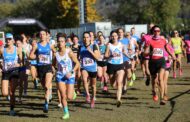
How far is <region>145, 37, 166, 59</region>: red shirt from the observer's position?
43.5 ft

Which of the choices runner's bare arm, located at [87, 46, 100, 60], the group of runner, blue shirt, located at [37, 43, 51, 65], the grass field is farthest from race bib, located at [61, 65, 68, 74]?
runner's bare arm, located at [87, 46, 100, 60]

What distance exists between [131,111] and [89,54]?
6.70ft

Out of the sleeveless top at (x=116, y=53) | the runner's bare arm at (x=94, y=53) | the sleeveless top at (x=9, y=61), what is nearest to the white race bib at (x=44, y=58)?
the sleeveless top at (x=9, y=61)

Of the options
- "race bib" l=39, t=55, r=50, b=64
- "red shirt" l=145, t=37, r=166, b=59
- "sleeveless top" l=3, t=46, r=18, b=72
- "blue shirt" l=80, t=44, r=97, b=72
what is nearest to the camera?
"sleeveless top" l=3, t=46, r=18, b=72

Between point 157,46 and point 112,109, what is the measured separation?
1984 millimetres

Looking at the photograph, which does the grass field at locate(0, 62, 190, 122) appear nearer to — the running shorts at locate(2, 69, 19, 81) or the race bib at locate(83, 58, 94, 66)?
the running shorts at locate(2, 69, 19, 81)

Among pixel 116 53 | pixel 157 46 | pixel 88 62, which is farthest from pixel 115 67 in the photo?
pixel 157 46

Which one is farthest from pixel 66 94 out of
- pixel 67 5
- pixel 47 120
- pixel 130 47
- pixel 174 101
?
pixel 67 5

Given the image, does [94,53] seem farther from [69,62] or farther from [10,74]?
[10,74]

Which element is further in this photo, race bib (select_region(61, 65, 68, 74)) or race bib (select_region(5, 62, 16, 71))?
race bib (select_region(5, 62, 16, 71))

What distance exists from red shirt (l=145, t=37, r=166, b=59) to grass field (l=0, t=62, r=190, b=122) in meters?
1.33

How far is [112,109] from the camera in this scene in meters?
13.1

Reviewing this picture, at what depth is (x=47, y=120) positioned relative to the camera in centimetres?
1152

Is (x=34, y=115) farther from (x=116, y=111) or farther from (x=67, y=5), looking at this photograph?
(x=67, y=5)
